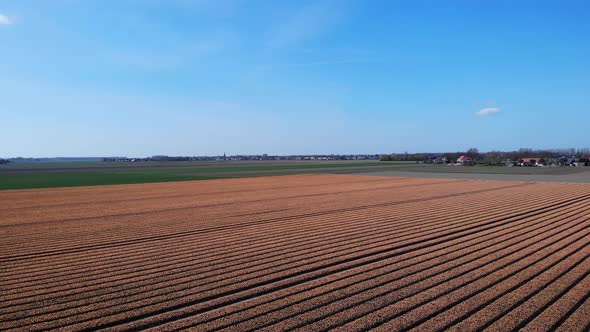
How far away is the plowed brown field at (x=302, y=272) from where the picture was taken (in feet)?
20.5

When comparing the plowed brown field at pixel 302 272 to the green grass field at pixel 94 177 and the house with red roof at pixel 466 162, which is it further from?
the house with red roof at pixel 466 162

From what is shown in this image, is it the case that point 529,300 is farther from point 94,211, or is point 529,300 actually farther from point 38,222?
point 94,211

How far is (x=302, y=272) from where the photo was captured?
861cm

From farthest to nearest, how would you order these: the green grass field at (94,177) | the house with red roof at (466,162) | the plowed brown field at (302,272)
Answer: the house with red roof at (466,162)
the green grass field at (94,177)
the plowed brown field at (302,272)

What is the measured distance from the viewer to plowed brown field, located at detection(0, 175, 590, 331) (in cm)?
624

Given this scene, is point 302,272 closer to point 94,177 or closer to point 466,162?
point 94,177

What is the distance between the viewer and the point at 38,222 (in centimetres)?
1650

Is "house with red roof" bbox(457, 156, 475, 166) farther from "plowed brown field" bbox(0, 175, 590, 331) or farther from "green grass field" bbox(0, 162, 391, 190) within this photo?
"plowed brown field" bbox(0, 175, 590, 331)

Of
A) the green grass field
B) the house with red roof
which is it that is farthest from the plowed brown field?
the house with red roof

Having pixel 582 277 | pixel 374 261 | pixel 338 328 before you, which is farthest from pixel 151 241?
pixel 582 277

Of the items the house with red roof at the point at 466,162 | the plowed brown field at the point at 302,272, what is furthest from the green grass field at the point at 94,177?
the house with red roof at the point at 466,162

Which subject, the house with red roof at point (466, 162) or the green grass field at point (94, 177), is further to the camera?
the house with red roof at point (466, 162)

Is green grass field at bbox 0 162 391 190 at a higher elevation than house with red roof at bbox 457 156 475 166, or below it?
below

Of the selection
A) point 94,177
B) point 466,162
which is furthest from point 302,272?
point 466,162
